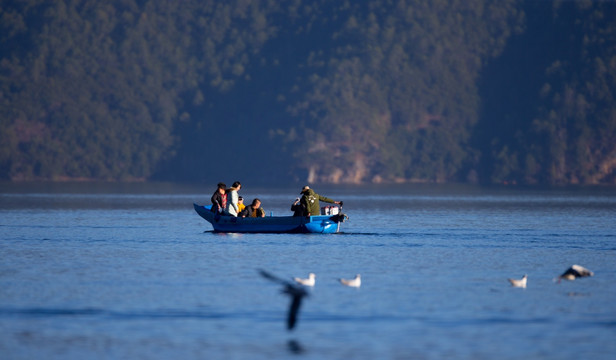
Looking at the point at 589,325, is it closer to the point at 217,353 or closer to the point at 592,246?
the point at 217,353

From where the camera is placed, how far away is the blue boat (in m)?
43.8

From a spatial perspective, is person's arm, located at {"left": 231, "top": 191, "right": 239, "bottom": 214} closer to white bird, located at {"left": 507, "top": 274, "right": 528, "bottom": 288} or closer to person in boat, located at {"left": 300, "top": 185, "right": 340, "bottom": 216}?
person in boat, located at {"left": 300, "top": 185, "right": 340, "bottom": 216}

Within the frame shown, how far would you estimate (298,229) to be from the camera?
44250mm

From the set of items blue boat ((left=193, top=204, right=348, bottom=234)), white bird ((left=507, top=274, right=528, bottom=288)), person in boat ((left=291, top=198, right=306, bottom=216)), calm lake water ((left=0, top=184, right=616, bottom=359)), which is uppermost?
person in boat ((left=291, top=198, right=306, bottom=216))

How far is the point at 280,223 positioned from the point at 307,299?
18.7 m

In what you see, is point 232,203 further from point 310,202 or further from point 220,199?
point 310,202

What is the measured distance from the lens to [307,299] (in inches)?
989

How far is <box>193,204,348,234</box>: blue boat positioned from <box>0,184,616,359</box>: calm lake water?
0.50 meters

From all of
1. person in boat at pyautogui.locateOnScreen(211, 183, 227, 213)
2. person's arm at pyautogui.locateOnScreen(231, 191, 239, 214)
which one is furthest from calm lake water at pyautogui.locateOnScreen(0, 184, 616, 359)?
person's arm at pyautogui.locateOnScreen(231, 191, 239, 214)

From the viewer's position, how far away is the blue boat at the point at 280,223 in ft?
144

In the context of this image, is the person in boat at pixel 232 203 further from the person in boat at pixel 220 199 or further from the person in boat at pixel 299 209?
the person in boat at pixel 299 209

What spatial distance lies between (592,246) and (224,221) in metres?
13.3

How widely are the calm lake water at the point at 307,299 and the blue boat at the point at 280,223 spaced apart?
1.64 feet

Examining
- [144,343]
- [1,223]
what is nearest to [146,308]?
[144,343]
